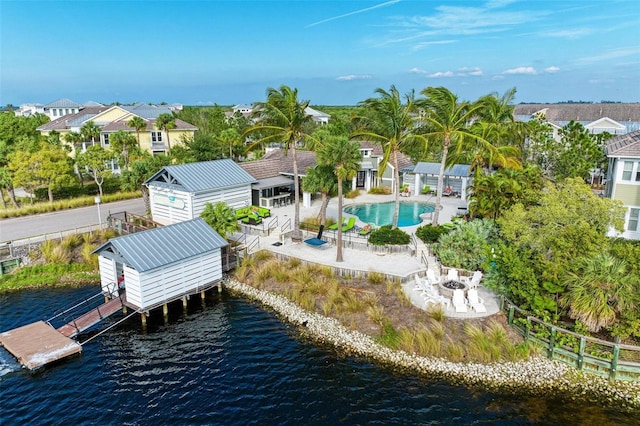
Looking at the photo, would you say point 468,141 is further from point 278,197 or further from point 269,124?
point 278,197

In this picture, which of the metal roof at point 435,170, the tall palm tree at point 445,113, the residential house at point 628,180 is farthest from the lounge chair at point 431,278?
the metal roof at point 435,170

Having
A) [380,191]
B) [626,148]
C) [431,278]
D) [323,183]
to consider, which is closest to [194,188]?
[323,183]

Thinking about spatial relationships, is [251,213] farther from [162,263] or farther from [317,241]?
[162,263]

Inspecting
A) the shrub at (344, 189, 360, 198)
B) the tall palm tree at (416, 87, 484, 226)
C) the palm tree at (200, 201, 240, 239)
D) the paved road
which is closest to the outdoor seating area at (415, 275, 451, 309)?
the tall palm tree at (416, 87, 484, 226)

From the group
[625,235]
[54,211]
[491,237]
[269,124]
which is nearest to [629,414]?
[491,237]

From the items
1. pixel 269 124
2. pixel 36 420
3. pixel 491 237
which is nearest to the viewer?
pixel 36 420

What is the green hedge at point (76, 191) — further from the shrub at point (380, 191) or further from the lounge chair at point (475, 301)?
the lounge chair at point (475, 301)
